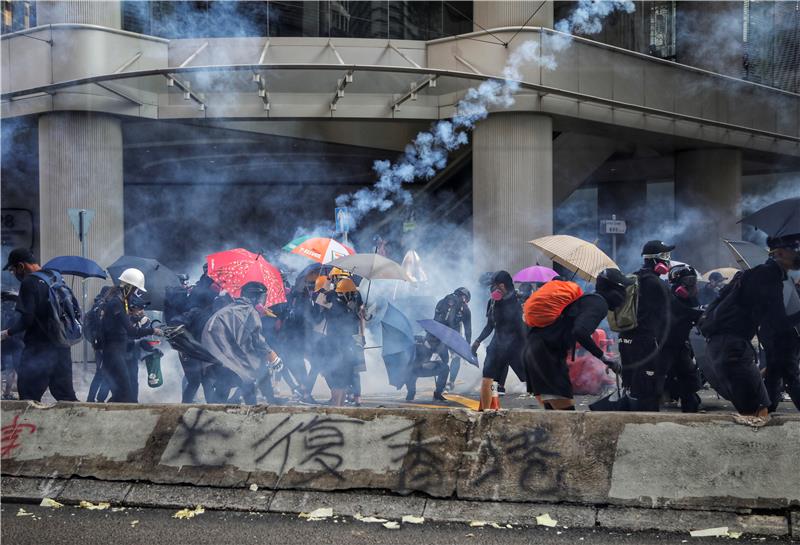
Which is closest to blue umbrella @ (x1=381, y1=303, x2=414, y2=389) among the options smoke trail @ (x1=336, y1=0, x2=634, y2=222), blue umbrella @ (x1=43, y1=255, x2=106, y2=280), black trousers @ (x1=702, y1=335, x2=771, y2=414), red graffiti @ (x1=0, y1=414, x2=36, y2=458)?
blue umbrella @ (x1=43, y1=255, x2=106, y2=280)

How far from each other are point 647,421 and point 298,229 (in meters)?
15.8

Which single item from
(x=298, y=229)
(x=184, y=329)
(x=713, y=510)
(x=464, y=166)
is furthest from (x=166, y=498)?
(x=298, y=229)

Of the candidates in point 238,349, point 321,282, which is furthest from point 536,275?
point 238,349

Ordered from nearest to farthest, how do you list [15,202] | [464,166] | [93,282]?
[93,282], [464,166], [15,202]

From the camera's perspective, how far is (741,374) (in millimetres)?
5594

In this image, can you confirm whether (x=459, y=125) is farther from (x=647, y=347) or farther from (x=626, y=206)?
(x=647, y=347)

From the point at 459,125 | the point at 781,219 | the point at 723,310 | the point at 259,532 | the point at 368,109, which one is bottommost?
the point at 259,532

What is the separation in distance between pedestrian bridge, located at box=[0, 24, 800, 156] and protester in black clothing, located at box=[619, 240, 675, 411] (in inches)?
328

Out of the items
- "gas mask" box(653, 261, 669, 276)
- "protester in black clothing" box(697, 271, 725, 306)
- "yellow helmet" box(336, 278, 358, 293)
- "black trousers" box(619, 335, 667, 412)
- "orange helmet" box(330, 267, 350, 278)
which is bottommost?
"black trousers" box(619, 335, 667, 412)

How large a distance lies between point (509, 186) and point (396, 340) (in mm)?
6646

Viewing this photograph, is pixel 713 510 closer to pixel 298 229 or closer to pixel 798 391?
pixel 798 391

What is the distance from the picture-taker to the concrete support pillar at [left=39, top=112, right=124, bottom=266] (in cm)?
1479

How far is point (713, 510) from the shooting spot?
4.62m

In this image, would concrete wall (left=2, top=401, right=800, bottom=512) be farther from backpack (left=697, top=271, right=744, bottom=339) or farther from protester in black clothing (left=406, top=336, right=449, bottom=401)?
protester in black clothing (left=406, top=336, right=449, bottom=401)
